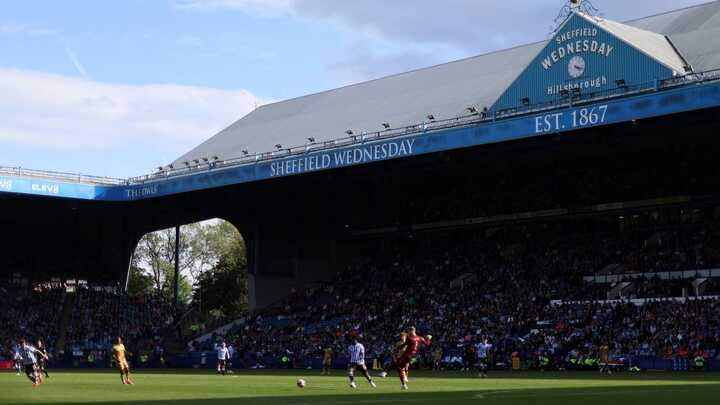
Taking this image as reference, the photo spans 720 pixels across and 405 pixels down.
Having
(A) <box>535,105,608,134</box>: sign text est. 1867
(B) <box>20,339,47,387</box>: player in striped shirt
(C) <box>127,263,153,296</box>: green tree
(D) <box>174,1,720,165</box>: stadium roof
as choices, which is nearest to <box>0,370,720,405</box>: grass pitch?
(B) <box>20,339,47,387</box>: player in striped shirt

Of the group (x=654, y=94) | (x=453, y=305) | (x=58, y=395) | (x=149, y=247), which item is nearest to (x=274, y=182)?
(x=453, y=305)

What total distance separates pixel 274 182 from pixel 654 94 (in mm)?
28283

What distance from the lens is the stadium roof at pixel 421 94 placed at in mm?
53219

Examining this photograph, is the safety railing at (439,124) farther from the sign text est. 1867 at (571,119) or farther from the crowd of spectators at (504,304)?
the crowd of spectators at (504,304)

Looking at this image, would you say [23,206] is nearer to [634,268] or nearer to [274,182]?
[274,182]

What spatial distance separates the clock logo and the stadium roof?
6.36 feet

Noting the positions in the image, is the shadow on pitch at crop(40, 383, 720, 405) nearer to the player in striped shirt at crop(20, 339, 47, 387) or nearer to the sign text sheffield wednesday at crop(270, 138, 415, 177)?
the player in striped shirt at crop(20, 339, 47, 387)

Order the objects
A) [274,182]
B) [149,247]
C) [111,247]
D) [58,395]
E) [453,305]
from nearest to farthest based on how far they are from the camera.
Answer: [58,395], [453,305], [274,182], [111,247], [149,247]

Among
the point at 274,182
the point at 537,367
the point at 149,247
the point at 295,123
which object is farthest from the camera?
the point at 149,247

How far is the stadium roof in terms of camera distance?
5322cm

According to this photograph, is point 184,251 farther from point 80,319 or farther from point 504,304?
point 504,304

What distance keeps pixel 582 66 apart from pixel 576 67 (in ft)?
1.19

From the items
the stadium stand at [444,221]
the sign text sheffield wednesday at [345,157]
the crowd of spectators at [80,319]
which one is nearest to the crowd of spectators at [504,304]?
the stadium stand at [444,221]

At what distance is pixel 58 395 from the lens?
28.2 metres
